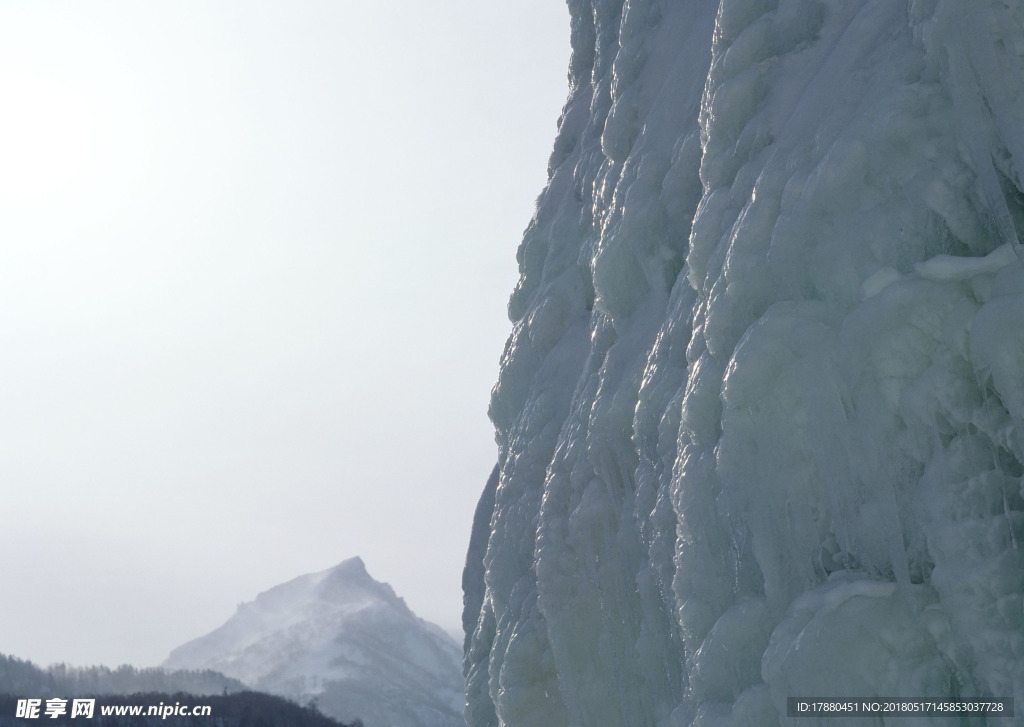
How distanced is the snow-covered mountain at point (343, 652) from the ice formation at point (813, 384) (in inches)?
2274

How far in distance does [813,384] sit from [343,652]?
7276 centimetres

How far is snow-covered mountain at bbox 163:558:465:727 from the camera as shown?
66.7 meters

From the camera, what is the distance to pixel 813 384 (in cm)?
625

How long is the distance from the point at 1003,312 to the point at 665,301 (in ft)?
12.9

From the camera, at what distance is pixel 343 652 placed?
74.9 m

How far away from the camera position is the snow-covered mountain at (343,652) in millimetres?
66688

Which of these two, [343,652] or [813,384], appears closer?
[813,384]

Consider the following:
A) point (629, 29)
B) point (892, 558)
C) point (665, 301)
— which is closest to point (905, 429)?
point (892, 558)

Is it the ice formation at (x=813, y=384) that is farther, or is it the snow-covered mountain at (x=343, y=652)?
the snow-covered mountain at (x=343, y=652)

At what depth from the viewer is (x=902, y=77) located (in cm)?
638

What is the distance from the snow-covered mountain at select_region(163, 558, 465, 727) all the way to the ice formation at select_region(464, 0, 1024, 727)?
5776cm

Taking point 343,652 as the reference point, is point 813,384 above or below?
below

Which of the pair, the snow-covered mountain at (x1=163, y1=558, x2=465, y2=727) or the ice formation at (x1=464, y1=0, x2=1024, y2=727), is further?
the snow-covered mountain at (x1=163, y1=558, x2=465, y2=727)

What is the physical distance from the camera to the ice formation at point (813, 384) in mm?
5605
